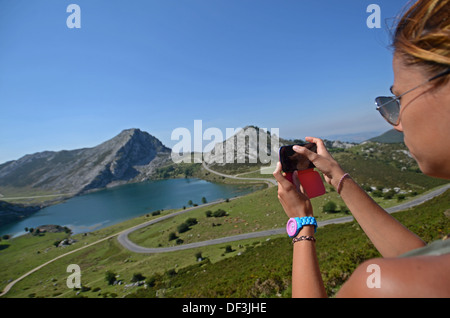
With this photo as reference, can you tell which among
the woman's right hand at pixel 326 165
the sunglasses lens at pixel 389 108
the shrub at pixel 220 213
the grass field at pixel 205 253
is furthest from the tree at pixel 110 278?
the sunglasses lens at pixel 389 108

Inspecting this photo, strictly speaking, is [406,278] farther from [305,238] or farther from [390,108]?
[390,108]

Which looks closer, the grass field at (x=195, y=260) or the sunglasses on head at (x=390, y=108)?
the sunglasses on head at (x=390, y=108)

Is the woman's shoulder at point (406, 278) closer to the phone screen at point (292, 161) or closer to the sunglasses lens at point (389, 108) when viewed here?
the sunglasses lens at point (389, 108)

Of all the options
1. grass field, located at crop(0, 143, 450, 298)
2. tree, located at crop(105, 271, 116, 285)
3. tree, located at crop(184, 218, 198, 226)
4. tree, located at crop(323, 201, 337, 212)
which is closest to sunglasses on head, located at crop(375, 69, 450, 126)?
grass field, located at crop(0, 143, 450, 298)
